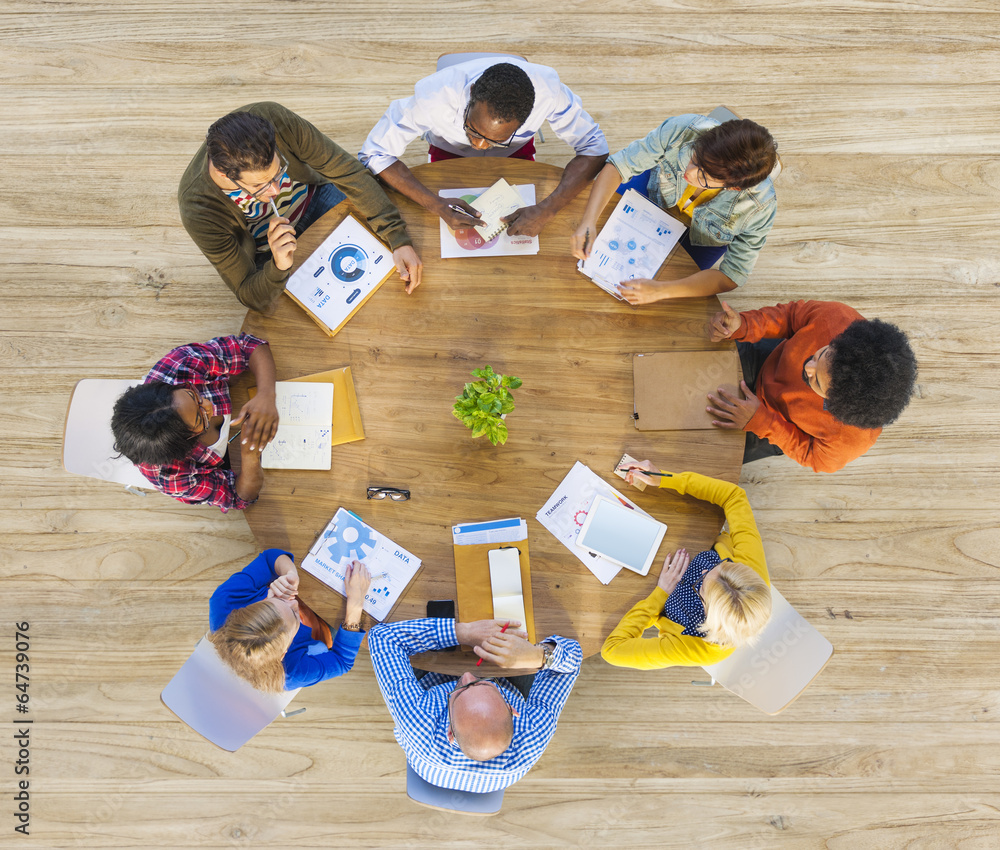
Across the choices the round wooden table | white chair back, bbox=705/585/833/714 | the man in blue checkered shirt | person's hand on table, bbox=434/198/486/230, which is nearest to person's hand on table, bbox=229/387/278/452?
the round wooden table

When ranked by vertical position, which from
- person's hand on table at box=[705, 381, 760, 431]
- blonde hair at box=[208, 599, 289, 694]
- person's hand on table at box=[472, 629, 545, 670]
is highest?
person's hand on table at box=[705, 381, 760, 431]

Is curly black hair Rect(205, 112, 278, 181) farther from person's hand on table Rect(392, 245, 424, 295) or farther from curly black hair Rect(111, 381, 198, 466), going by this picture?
curly black hair Rect(111, 381, 198, 466)

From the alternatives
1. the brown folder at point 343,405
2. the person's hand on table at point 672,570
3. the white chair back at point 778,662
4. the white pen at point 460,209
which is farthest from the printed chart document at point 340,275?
the white chair back at point 778,662

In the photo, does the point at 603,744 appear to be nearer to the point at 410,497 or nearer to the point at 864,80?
the point at 410,497

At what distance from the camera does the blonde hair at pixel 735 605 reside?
177 cm

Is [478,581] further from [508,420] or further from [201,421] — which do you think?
[201,421]

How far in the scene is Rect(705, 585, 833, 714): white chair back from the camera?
1927 mm

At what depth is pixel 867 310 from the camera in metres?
2.79

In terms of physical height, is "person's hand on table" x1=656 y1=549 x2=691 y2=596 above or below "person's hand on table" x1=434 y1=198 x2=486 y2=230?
below

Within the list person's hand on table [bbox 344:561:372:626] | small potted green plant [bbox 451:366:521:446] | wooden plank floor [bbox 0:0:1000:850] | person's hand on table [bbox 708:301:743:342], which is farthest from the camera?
wooden plank floor [bbox 0:0:1000:850]

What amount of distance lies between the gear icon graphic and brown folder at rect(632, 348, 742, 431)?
2.93 ft

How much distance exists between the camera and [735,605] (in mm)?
1772

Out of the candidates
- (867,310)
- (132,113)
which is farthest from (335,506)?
(867,310)

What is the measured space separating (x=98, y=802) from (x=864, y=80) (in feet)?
15.2
